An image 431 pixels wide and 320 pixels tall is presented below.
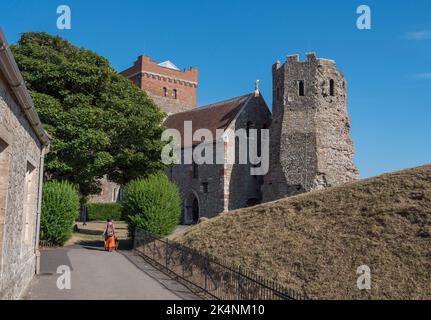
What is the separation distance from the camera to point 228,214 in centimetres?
2077

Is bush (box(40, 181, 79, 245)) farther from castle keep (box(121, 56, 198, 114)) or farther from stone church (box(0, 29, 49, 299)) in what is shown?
castle keep (box(121, 56, 198, 114))

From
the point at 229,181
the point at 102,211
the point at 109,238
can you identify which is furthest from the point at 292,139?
the point at 102,211

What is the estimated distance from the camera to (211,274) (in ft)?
43.7

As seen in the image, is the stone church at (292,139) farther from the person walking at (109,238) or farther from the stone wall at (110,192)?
the stone wall at (110,192)

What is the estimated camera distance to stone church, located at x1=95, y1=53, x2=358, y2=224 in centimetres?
3177

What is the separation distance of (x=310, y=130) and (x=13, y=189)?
2570cm

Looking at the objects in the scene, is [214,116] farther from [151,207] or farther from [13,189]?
[13,189]

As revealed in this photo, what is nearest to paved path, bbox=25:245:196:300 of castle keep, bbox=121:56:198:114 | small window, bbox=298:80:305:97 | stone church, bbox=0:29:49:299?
stone church, bbox=0:29:49:299

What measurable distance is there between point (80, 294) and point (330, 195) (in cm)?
1064

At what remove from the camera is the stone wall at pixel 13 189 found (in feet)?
24.7

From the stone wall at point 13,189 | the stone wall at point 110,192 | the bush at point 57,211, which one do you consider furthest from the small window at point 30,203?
the stone wall at point 110,192

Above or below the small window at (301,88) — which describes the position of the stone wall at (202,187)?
below
